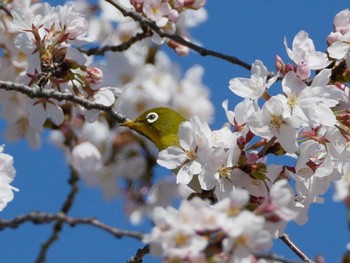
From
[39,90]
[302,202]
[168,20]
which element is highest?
[168,20]

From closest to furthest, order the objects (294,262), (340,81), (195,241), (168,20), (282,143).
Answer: (294,262)
(195,241)
(282,143)
(340,81)
(168,20)

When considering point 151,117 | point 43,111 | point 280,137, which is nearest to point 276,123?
point 280,137

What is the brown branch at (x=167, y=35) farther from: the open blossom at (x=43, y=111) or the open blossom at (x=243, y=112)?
the open blossom at (x=243, y=112)

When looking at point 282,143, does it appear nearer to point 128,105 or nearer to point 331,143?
point 331,143

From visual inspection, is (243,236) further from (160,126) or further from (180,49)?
(180,49)

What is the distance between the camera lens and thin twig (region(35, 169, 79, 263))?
386 centimetres

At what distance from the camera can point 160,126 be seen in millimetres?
4602

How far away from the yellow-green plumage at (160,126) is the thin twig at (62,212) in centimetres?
53

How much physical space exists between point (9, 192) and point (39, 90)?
2.09 ft

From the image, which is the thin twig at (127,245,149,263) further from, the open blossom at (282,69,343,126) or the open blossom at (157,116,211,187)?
the open blossom at (282,69,343,126)

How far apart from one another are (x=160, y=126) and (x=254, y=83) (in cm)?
91

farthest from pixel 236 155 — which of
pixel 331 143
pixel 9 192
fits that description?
pixel 9 192

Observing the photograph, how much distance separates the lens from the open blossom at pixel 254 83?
376cm

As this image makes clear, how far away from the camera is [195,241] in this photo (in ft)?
9.00
